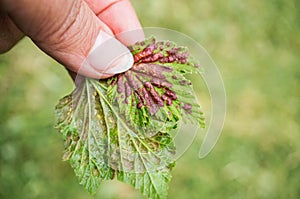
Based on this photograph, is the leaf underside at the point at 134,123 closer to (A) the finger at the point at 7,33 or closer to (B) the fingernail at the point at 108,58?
(B) the fingernail at the point at 108,58

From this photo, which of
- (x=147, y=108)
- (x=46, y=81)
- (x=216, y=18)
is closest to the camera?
(x=147, y=108)

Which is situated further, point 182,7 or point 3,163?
point 182,7

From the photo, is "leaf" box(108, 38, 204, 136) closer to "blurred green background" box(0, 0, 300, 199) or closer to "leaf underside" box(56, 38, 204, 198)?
"leaf underside" box(56, 38, 204, 198)

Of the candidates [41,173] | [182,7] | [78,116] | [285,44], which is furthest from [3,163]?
[285,44]

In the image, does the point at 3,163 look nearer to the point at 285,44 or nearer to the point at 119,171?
the point at 119,171

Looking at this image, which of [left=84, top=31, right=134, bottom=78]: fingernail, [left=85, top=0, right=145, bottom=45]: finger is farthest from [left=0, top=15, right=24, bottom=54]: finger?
[left=84, top=31, right=134, bottom=78]: fingernail

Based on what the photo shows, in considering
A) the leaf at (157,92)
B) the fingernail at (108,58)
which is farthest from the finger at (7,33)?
the leaf at (157,92)
